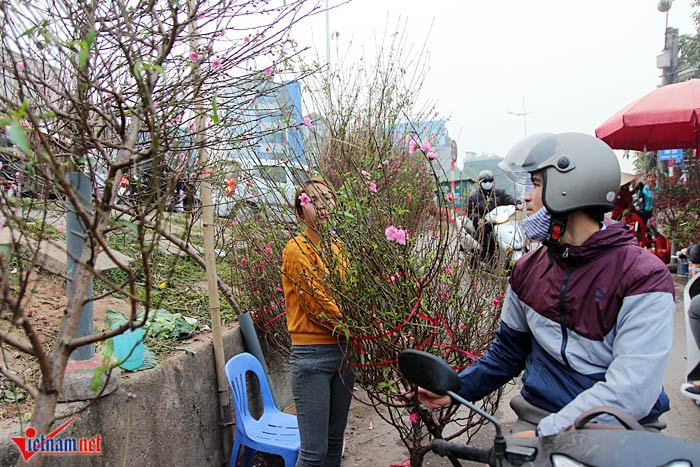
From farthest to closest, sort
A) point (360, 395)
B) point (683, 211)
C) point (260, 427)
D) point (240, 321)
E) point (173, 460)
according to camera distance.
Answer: point (683, 211)
point (360, 395)
point (240, 321)
point (260, 427)
point (173, 460)

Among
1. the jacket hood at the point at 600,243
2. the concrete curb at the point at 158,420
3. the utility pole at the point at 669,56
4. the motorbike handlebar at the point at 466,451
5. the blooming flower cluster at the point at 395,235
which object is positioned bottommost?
the concrete curb at the point at 158,420

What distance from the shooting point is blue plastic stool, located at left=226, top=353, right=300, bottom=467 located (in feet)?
11.2

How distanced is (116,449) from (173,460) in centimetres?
54

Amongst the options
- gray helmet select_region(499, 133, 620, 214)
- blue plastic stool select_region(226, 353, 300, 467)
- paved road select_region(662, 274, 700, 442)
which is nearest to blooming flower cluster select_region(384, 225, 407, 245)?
gray helmet select_region(499, 133, 620, 214)

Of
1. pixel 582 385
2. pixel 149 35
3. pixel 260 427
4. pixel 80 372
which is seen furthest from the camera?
pixel 260 427

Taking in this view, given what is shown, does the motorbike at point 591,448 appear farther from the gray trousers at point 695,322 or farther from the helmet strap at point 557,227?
the gray trousers at point 695,322

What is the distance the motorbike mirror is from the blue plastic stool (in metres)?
1.83

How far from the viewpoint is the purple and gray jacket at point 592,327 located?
1699mm

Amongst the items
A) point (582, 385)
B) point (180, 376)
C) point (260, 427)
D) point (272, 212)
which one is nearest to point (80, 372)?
point (180, 376)

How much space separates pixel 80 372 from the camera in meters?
2.58

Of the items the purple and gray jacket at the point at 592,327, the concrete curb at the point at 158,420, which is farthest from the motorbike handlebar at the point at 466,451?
the concrete curb at the point at 158,420

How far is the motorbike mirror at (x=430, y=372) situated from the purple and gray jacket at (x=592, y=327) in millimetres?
304

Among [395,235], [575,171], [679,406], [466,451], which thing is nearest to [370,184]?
[395,235]

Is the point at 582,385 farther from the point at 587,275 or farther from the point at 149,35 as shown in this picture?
the point at 149,35
